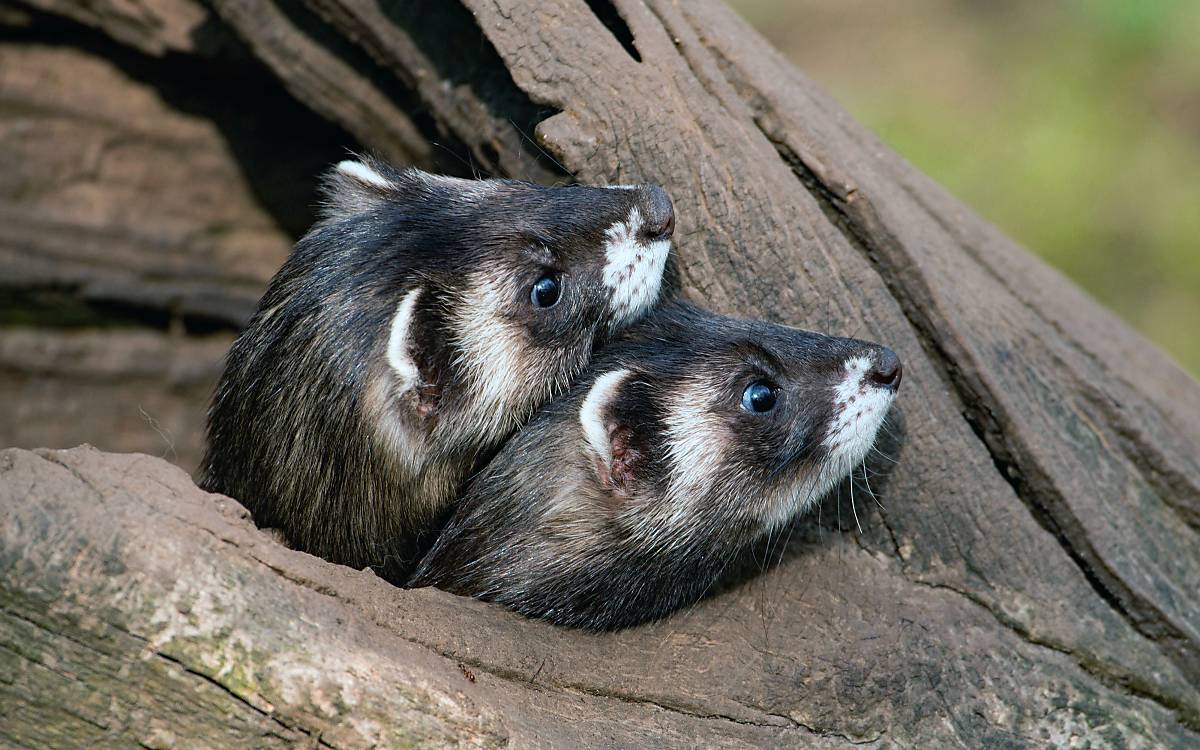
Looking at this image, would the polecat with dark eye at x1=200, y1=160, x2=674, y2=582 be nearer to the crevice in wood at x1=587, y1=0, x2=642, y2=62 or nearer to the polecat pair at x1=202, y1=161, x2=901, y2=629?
the polecat pair at x1=202, y1=161, x2=901, y2=629

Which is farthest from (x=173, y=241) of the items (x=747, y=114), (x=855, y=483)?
(x=855, y=483)

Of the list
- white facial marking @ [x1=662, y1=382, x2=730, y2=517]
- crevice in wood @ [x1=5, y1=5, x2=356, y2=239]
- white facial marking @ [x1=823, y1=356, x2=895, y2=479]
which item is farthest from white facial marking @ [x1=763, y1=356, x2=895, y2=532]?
crevice in wood @ [x1=5, y1=5, x2=356, y2=239]

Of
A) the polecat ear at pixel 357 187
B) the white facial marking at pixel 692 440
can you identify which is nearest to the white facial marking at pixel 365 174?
the polecat ear at pixel 357 187

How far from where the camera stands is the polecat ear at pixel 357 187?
3984 mm

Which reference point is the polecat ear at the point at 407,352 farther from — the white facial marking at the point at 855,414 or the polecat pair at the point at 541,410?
the white facial marking at the point at 855,414

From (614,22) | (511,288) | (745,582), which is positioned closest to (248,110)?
(614,22)

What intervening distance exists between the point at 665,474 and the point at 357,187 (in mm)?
1458

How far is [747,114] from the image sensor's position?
12.6 feet

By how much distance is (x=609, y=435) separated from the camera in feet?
11.5

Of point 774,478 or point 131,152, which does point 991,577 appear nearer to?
point 774,478

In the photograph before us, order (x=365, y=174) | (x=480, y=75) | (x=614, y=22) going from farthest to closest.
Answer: (x=480, y=75) → (x=365, y=174) → (x=614, y=22)

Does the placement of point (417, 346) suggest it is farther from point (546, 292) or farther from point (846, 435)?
point (846, 435)

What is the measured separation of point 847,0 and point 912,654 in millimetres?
8018

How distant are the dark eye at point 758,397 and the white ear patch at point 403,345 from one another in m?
0.99
